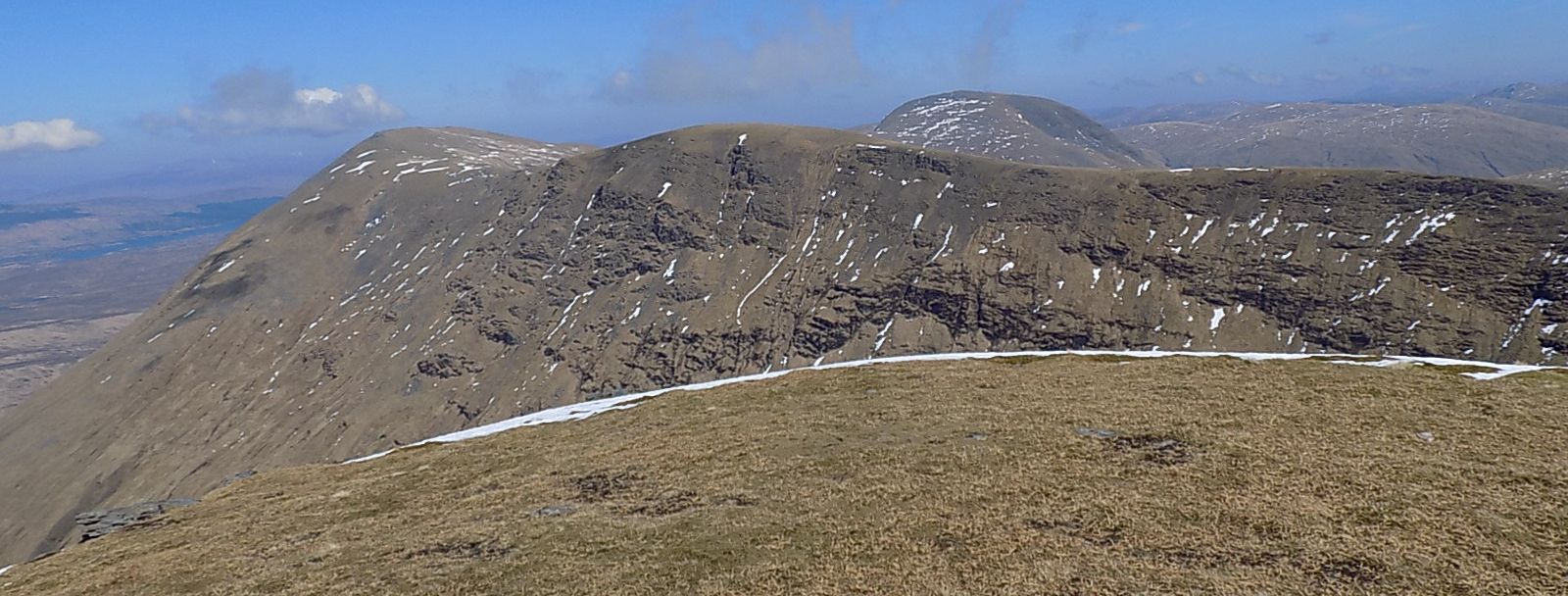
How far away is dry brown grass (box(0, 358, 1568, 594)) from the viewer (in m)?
21.6

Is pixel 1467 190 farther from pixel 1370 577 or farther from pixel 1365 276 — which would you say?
pixel 1370 577

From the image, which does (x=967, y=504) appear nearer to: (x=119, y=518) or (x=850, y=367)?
(x=850, y=367)

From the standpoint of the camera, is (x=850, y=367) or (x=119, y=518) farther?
(x=850, y=367)

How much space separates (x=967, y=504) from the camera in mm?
26031

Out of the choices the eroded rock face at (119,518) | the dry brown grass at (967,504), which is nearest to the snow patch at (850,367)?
the dry brown grass at (967,504)

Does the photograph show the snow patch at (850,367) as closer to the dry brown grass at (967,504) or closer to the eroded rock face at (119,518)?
the dry brown grass at (967,504)

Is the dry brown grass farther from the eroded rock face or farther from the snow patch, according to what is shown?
the snow patch

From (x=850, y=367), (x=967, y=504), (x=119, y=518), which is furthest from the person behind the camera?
(x=850, y=367)

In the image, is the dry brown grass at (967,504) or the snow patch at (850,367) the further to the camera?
the snow patch at (850,367)

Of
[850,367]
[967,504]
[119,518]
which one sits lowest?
[119,518]

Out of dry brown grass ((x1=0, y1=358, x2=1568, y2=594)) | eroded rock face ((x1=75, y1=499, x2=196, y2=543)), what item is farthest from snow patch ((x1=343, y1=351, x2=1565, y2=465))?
eroded rock face ((x1=75, y1=499, x2=196, y2=543))

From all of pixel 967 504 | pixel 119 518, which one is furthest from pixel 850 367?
pixel 119 518

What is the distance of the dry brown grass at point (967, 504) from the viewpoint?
21.6m

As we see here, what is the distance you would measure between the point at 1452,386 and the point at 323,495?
5226cm
